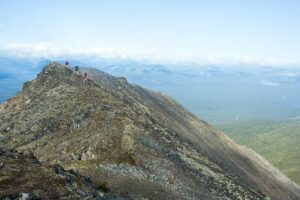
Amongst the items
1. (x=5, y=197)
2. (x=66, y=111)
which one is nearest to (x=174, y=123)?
(x=66, y=111)

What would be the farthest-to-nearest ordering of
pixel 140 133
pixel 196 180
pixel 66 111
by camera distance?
pixel 66 111 → pixel 140 133 → pixel 196 180

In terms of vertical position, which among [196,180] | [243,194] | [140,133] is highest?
[140,133]

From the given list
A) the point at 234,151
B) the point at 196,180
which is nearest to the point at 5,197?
the point at 196,180

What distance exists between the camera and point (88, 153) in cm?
5881

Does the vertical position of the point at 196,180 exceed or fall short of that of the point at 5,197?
it falls short

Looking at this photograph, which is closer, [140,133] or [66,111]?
[140,133]

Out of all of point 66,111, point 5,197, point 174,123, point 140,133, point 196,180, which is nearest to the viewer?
point 5,197

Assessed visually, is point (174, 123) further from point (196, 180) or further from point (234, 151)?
point (196, 180)

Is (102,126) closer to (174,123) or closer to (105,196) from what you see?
(105,196)

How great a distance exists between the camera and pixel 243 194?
6869 centimetres

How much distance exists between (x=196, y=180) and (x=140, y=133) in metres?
10.9

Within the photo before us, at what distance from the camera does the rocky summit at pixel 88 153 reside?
36656mm

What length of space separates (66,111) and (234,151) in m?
64.7

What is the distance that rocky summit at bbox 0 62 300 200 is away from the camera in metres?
36.7
